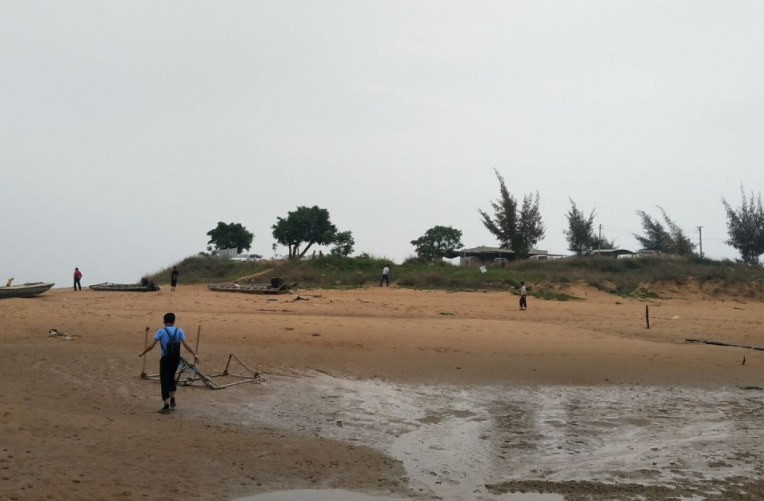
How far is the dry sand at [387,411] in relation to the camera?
22.4 feet

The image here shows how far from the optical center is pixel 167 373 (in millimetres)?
9445

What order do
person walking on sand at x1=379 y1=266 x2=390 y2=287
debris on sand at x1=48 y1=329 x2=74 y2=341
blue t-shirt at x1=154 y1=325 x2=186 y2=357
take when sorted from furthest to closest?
person walking on sand at x1=379 y1=266 x2=390 y2=287 < debris on sand at x1=48 y1=329 x2=74 y2=341 < blue t-shirt at x1=154 y1=325 x2=186 y2=357

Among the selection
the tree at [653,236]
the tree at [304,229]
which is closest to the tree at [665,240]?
the tree at [653,236]

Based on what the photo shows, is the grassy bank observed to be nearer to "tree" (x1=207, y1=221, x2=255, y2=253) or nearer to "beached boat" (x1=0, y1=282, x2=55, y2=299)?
"beached boat" (x1=0, y1=282, x2=55, y2=299)

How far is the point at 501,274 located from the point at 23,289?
2266cm

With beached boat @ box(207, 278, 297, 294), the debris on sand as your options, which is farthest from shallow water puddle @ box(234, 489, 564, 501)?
beached boat @ box(207, 278, 297, 294)

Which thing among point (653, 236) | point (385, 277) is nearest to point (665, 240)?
point (653, 236)

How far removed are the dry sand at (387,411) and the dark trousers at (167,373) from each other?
41 cm

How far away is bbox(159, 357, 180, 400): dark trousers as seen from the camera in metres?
9.42

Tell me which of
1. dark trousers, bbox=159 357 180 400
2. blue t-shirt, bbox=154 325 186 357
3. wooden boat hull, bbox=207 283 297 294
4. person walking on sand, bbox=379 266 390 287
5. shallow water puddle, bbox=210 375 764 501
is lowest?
shallow water puddle, bbox=210 375 764 501

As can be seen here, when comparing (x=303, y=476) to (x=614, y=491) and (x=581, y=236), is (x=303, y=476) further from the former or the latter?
(x=581, y=236)

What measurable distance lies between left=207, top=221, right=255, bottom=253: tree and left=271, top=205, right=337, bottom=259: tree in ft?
21.5

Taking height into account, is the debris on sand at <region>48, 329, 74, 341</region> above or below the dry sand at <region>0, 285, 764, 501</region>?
above

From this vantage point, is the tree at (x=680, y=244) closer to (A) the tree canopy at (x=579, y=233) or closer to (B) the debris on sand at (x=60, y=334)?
(A) the tree canopy at (x=579, y=233)
